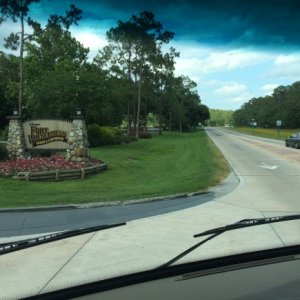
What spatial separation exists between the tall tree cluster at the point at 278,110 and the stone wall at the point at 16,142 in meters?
55.5

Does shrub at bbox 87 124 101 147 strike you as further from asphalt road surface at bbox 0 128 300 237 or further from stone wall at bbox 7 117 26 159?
asphalt road surface at bbox 0 128 300 237

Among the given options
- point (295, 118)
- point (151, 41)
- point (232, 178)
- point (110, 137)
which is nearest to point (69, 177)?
point (232, 178)

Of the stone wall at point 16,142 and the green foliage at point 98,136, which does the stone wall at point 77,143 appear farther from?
the green foliage at point 98,136

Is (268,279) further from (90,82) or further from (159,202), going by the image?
(90,82)

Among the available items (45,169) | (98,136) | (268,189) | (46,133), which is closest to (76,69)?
(98,136)

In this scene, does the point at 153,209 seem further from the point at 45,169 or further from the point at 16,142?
the point at 16,142

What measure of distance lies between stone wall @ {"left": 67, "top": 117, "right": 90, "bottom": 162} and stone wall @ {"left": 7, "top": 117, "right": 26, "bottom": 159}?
2.06m

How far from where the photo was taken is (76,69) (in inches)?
1916

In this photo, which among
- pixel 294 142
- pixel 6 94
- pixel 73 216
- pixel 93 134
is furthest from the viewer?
pixel 6 94

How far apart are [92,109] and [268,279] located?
37.0 meters

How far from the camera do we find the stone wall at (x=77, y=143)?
74.5ft

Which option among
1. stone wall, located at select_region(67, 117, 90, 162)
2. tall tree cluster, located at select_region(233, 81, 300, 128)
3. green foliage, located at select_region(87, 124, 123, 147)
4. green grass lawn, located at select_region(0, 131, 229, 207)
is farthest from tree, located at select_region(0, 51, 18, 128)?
stone wall, located at select_region(67, 117, 90, 162)

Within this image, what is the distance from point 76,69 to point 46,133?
25.8 meters

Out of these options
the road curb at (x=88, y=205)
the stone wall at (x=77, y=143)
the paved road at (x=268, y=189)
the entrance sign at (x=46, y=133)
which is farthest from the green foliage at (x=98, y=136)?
the road curb at (x=88, y=205)
